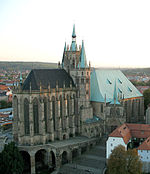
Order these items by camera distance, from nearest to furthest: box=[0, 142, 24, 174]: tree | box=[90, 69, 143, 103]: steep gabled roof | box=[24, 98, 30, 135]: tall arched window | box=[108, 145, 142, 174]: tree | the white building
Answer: box=[108, 145, 142, 174]: tree < box=[0, 142, 24, 174]: tree < the white building < box=[24, 98, 30, 135]: tall arched window < box=[90, 69, 143, 103]: steep gabled roof

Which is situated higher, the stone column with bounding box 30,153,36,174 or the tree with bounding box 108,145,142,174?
the tree with bounding box 108,145,142,174

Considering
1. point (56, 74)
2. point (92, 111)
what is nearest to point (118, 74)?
point (92, 111)

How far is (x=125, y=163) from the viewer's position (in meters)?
43.4

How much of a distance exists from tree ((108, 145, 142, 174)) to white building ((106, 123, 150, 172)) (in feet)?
20.6

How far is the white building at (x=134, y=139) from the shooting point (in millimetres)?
49281

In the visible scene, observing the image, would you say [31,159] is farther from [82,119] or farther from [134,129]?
[134,129]

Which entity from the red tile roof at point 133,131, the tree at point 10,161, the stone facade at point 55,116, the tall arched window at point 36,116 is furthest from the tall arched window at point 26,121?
the red tile roof at point 133,131

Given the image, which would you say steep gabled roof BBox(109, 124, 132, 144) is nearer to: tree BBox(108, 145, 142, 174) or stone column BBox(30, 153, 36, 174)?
tree BBox(108, 145, 142, 174)

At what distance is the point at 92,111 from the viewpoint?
70562 mm

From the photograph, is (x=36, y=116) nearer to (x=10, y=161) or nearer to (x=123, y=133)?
(x=10, y=161)

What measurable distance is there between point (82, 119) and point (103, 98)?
9549 millimetres

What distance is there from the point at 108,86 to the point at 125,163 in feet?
117

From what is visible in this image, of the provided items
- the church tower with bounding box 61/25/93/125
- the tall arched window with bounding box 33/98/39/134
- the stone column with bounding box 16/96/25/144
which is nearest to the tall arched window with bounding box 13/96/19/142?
the stone column with bounding box 16/96/25/144

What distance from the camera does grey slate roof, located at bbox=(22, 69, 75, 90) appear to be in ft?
193
